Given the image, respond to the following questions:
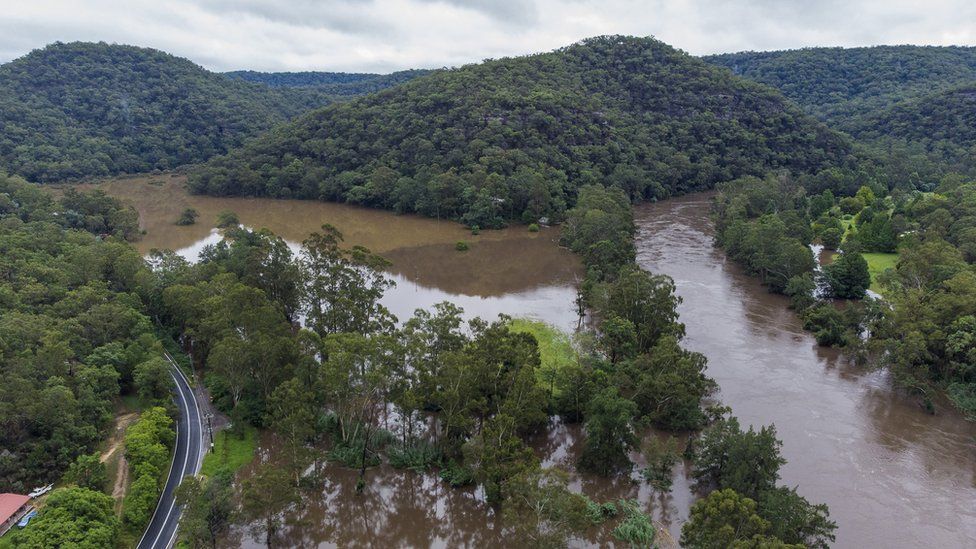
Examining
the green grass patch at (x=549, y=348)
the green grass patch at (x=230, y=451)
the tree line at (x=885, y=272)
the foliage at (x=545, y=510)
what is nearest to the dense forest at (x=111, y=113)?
the green grass patch at (x=230, y=451)

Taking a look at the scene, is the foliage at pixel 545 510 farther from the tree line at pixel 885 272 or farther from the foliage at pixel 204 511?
the tree line at pixel 885 272

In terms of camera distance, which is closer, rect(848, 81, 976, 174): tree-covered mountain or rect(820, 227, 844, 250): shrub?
rect(820, 227, 844, 250): shrub

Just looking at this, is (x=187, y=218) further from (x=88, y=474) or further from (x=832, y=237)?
(x=832, y=237)

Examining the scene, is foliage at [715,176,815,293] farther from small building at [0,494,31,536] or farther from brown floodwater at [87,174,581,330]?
small building at [0,494,31,536]

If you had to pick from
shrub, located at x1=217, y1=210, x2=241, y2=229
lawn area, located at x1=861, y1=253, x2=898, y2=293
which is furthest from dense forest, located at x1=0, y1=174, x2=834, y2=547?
shrub, located at x1=217, y1=210, x2=241, y2=229

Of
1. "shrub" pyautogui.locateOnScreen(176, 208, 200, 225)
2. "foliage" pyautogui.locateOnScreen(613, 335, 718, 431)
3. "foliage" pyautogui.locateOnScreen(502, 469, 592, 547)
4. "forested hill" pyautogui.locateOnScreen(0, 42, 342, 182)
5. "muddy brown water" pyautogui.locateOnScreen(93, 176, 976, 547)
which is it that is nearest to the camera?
"foliage" pyautogui.locateOnScreen(502, 469, 592, 547)

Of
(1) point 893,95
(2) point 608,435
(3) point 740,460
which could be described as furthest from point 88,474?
(1) point 893,95
